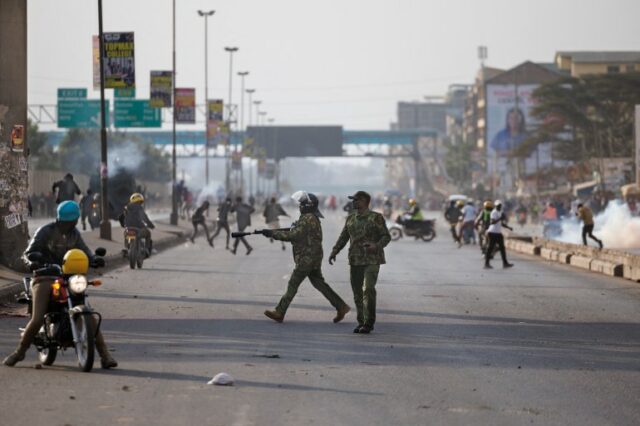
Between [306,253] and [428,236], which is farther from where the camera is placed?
[428,236]

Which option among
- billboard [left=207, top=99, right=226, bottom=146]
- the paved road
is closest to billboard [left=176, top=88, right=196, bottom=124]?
billboard [left=207, top=99, right=226, bottom=146]

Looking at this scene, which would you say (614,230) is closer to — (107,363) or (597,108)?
(107,363)

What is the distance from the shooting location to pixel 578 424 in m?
9.23

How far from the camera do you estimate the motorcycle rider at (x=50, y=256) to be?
12031 millimetres

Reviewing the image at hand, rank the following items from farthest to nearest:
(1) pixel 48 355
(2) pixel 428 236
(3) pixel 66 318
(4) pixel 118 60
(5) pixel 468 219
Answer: (2) pixel 428 236 → (5) pixel 468 219 → (4) pixel 118 60 → (1) pixel 48 355 → (3) pixel 66 318

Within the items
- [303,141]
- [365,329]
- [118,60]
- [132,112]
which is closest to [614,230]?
[132,112]

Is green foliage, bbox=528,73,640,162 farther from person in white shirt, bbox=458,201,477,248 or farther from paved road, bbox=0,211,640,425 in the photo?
paved road, bbox=0,211,640,425

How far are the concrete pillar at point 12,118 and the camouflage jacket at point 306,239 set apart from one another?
851 centimetres

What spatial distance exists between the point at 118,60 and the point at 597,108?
64.8m

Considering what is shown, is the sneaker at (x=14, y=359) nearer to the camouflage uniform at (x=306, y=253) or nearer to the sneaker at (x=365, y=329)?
the sneaker at (x=365, y=329)

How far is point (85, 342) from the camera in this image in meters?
11.7

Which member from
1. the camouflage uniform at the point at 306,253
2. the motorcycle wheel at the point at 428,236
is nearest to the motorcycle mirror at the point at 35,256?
the camouflage uniform at the point at 306,253

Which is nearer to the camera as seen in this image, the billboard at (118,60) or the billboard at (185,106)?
the billboard at (118,60)

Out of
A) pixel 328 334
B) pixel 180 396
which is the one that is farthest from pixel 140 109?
pixel 180 396
